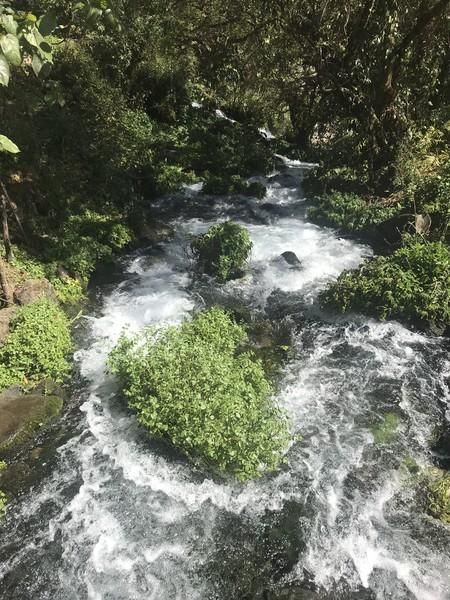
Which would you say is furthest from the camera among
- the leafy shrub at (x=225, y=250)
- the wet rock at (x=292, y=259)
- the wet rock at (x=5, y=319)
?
the wet rock at (x=292, y=259)

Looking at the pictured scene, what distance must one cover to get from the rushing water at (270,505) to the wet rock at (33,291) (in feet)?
3.61

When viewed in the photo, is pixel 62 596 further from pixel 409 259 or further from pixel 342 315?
pixel 409 259

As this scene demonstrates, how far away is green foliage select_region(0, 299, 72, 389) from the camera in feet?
26.2

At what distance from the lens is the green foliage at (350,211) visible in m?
13.2

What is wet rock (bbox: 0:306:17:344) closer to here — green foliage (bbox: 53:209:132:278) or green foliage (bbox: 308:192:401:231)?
green foliage (bbox: 53:209:132:278)

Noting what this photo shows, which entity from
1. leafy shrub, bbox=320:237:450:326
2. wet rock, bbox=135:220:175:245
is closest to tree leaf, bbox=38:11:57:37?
leafy shrub, bbox=320:237:450:326

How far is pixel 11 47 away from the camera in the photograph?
197cm

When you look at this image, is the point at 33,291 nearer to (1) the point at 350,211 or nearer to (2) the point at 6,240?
(2) the point at 6,240

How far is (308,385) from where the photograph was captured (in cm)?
853

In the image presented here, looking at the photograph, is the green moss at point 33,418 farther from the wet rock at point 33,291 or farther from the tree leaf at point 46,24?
the tree leaf at point 46,24

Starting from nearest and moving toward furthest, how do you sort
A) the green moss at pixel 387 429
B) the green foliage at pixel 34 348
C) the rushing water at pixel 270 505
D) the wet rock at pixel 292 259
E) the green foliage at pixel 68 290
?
the rushing water at pixel 270 505, the green moss at pixel 387 429, the green foliage at pixel 34 348, the green foliage at pixel 68 290, the wet rock at pixel 292 259

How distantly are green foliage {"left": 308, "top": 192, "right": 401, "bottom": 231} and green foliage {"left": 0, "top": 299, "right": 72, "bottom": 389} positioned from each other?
825cm

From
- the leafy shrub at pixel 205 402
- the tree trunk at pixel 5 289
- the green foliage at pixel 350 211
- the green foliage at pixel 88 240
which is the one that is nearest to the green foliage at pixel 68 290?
the green foliage at pixel 88 240

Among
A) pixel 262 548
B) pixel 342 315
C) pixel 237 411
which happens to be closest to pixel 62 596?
pixel 262 548
